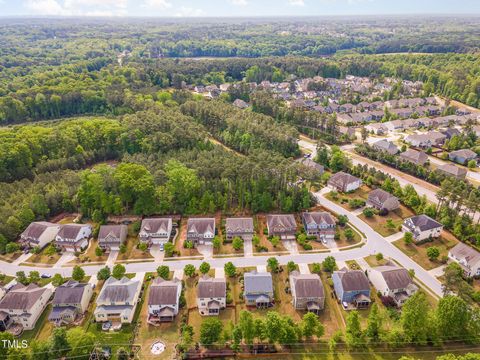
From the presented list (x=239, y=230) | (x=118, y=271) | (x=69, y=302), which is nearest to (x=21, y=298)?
(x=69, y=302)

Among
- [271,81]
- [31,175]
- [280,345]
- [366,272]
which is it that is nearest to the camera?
[280,345]

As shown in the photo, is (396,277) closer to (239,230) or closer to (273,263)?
(273,263)

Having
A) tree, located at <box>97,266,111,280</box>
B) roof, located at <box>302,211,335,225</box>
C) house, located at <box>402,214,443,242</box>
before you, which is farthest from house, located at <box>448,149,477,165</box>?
tree, located at <box>97,266,111,280</box>

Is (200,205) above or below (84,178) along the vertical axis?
below

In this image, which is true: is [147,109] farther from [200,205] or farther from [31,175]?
[200,205]

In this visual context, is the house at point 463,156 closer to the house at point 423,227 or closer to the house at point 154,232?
the house at point 423,227

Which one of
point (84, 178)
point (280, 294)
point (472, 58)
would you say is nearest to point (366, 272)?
point (280, 294)

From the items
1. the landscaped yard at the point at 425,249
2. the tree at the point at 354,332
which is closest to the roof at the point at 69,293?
the tree at the point at 354,332
